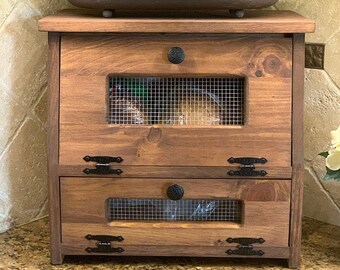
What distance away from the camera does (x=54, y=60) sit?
1259mm

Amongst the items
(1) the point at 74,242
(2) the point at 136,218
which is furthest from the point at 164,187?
(1) the point at 74,242

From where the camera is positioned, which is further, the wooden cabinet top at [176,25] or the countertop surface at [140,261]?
the countertop surface at [140,261]

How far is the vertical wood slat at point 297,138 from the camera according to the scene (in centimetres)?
125

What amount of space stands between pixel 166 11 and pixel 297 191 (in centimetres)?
44

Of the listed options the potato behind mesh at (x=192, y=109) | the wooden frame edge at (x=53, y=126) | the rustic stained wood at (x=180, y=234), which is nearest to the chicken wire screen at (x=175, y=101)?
the potato behind mesh at (x=192, y=109)

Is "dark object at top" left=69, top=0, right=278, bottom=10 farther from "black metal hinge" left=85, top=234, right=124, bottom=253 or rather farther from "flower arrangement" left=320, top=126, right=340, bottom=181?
"black metal hinge" left=85, top=234, right=124, bottom=253

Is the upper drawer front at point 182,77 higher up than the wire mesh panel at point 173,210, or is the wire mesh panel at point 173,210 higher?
the upper drawer front at point 182,77

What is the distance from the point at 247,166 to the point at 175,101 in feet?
0.59

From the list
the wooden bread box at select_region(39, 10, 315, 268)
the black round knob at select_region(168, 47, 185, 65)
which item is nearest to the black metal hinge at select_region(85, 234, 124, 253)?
the wooden bread box at select_region(39, 10, 315, 268)

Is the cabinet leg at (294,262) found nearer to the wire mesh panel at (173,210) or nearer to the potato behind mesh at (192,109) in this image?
the wire mesh panel at (173,210)

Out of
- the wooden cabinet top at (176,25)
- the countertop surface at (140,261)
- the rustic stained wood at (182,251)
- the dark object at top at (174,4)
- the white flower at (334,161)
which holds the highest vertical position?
the dark object at top at (174,4)

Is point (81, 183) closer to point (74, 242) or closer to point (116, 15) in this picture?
point (74, 242)

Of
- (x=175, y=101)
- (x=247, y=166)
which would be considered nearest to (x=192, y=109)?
(x=175, y=101)

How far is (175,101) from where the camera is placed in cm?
129
